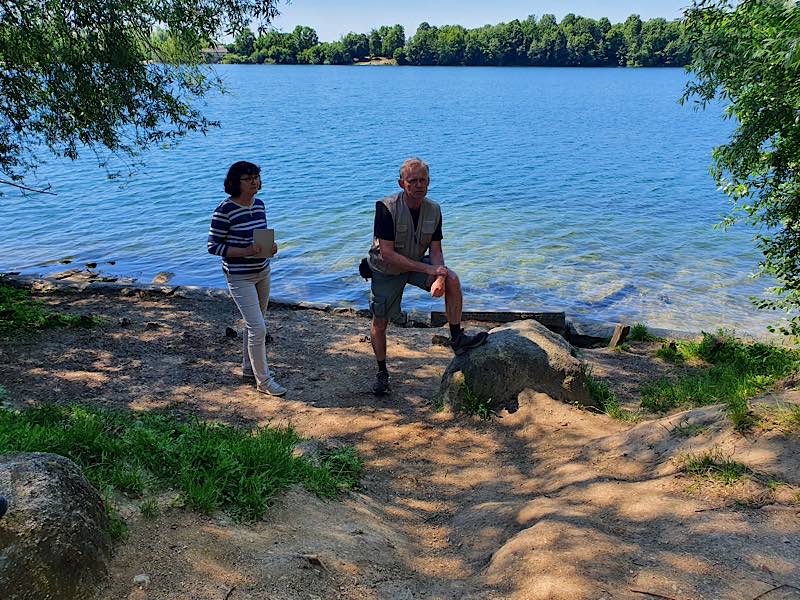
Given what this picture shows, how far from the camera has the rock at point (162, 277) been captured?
1506 cm

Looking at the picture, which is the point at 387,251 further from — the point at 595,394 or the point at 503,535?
the point at 503,535

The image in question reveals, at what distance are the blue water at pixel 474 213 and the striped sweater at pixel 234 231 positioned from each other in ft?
21.0

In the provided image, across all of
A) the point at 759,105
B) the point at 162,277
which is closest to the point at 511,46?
the point at 162,277

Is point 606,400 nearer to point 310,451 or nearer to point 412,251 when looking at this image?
point 412,251

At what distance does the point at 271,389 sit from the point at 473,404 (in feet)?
7.29

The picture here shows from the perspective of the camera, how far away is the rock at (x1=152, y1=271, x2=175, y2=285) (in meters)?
15.1

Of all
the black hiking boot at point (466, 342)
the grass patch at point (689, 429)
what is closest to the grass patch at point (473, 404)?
the black hiking boot at point (466, 342)

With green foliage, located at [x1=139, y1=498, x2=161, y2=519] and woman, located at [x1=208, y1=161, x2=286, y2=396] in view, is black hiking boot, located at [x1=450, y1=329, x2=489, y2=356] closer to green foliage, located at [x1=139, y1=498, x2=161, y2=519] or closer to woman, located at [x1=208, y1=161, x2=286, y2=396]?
woman, located at [x1=208, y1=161, x2=286, y2=396]

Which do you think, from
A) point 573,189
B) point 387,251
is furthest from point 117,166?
point 387,251

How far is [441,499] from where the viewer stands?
5086mm

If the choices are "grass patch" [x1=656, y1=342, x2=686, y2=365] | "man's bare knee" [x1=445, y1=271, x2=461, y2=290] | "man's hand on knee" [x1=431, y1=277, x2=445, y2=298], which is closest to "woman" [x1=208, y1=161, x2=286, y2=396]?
"man's hand on knee" [x1=431, y1=277, x2=445, y2=298]

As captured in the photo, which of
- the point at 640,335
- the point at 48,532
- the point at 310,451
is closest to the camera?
the point at 48,532

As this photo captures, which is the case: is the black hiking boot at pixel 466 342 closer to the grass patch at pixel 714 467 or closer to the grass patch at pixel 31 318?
the grass patch at pixel 714 467

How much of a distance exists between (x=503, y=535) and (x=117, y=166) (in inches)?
1252
